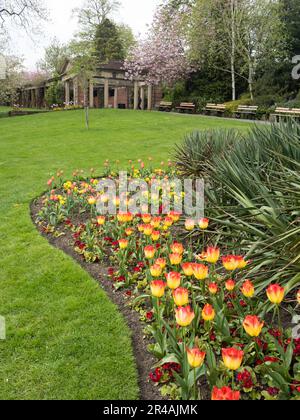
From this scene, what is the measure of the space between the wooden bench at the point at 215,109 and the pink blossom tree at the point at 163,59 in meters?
4.63

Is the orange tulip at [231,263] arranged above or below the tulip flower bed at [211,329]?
above

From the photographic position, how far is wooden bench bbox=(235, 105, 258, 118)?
20.8 metres

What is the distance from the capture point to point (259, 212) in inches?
127

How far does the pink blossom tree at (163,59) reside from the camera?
1090 inches

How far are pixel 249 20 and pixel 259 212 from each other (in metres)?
23.6

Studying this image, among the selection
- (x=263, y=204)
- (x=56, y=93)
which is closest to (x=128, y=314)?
(x=263, y=204)

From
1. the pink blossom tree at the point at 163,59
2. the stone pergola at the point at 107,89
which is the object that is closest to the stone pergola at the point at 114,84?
the stone pergola at the point at 107,89

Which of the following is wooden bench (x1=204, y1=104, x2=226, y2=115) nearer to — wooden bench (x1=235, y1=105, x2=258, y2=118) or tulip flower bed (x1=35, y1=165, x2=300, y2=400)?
wooden bench (x1=235, y1=105, x2=258, y2=118)

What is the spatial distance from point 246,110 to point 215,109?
280cm

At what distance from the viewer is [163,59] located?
2780 centimetres

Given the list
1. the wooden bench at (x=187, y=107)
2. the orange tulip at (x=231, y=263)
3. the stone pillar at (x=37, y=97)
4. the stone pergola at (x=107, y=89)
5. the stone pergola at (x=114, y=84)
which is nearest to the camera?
the orange tulip at (x=231, y=263)

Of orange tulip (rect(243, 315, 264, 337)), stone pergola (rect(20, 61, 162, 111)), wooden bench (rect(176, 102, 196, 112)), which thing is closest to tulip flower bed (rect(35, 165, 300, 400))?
orange tulip (rect(243, 315, 264, 337))

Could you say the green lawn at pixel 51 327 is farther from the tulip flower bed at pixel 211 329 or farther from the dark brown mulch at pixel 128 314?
the tulip flower bed at pixel 211 329
